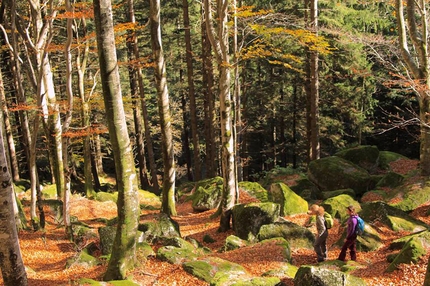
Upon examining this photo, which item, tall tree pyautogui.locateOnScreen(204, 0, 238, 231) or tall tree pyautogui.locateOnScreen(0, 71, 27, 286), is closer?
tall tree pyautogui.locateOnScreen(0, 71, 27, 286)

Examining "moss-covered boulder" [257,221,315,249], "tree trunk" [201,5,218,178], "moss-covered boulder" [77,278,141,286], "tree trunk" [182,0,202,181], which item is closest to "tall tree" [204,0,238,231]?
"moss-covered boulder" [257,221,315,249]

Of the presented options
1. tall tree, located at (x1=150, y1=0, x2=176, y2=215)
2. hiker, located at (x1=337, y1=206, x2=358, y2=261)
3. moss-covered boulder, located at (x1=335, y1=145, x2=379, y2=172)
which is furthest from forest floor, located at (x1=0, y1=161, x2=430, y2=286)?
moss-covered boulder, located at (x1=335, y1=145, x2=379, y2=172)

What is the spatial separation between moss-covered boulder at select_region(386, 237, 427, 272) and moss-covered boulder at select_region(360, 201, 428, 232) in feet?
11.4

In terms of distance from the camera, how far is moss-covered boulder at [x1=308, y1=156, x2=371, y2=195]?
16.1 meters

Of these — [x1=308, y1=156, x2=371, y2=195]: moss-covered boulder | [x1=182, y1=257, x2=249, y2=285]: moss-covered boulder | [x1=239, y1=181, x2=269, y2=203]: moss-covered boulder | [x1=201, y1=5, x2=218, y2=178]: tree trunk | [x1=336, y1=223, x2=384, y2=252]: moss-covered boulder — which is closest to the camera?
[x1=182, y1=257, x2=249, y2=285]: moss-covered boulder

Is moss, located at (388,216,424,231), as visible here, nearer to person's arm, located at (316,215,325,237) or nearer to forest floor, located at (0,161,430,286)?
forest floor, located at (0,161,430,286)

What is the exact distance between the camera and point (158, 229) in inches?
391

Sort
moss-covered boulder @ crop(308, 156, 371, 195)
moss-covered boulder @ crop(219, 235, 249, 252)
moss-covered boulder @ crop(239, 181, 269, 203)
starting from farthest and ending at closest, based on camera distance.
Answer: moss-covered boulder @ crop(308, 156, 371, 195)
moss-covered boulder @ crop(239, 181, 269, 203)
moss-covered boulder @ crop(219, 235, 249, 252)

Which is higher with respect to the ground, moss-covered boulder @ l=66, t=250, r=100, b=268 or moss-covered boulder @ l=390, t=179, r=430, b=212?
moss-covered boulder @ l=66, t=250, r=100, b=268

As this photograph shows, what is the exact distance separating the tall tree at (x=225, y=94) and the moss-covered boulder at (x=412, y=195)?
6.05 meters

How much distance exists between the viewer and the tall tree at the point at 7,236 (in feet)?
15.6

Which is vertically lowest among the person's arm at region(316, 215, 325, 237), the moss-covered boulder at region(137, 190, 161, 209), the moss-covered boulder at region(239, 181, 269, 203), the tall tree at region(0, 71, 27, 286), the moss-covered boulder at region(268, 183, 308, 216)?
the moss-covered boulder at region(137, 190, 161, 209)

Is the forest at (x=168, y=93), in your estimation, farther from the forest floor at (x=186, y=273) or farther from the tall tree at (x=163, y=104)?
the forest floor at (x=186, y=273)

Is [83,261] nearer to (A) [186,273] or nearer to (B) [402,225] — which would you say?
(A) [186,273]
